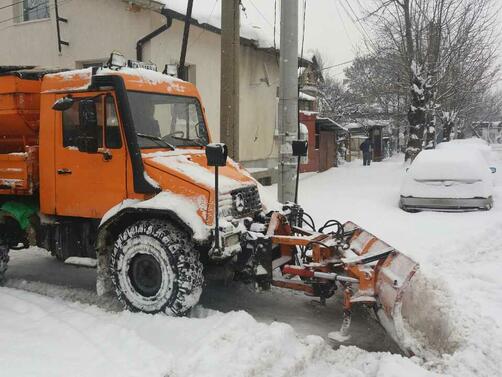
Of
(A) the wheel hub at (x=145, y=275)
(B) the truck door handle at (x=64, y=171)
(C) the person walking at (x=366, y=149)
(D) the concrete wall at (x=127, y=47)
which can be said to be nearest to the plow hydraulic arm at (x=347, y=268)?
(A) the wheel hub at (x=145, y=275)

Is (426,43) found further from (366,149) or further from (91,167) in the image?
(91,167)

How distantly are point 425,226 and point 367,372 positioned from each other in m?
6.07

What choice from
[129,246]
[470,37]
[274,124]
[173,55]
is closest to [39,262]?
[129,246]

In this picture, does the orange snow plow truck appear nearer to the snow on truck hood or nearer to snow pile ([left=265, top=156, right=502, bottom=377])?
the snow on truck hood

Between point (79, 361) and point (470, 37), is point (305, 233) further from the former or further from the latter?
point (470, 37)

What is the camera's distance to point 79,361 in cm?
407

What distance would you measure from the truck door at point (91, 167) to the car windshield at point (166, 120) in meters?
0.24

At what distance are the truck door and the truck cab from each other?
1cm

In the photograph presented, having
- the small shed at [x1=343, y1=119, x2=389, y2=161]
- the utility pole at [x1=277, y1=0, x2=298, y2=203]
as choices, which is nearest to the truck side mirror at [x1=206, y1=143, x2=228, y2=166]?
the utility pole at [x1=277, y1=0, x2=298, y2=203]

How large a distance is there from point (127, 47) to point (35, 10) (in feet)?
13.9

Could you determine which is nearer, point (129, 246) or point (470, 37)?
point (129, 246)

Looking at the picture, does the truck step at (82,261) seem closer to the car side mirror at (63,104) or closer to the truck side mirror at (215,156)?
the car side mirror at (63,104)

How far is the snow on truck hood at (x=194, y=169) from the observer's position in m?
5.13

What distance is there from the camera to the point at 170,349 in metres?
4.32
